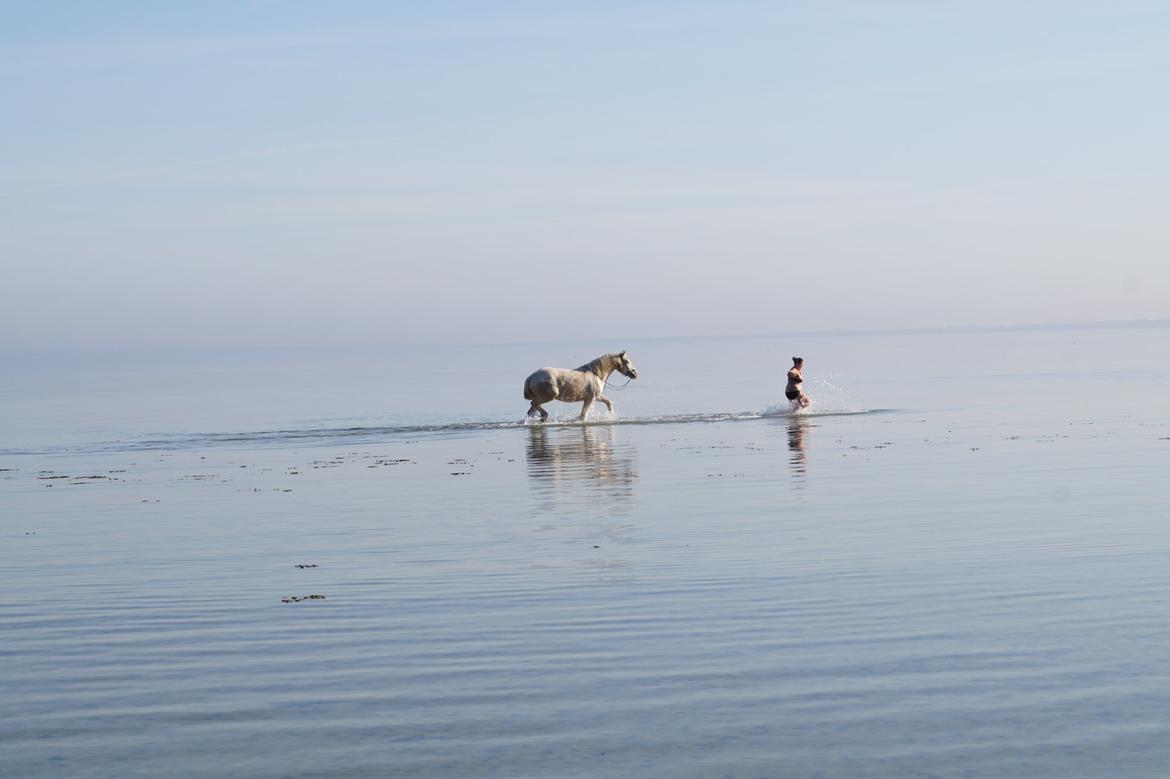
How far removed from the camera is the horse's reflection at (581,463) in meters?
23.3

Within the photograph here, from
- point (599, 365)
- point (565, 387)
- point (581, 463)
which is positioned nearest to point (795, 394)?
point (599, 365)

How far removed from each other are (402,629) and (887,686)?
4.12 metres

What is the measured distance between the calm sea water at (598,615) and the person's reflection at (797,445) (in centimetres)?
21

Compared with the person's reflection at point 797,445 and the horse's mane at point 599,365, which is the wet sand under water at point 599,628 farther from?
the horse's mane at point 599,365

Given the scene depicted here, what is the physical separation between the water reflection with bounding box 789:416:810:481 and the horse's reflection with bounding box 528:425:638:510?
2698mm

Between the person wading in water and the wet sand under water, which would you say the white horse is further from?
the wet sand under water

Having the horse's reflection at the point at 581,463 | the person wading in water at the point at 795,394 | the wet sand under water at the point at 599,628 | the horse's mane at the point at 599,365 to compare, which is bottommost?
the wet sand under water at the point at 599,628

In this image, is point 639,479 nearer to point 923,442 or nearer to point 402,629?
point 923,442

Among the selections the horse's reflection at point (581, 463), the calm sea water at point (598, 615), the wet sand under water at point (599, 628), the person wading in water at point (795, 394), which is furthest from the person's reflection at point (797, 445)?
the horse's reflection at point (581, 463)

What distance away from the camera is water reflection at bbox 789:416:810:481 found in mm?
25384

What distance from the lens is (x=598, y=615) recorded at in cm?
1241

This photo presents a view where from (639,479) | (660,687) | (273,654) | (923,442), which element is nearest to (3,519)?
(639,479)

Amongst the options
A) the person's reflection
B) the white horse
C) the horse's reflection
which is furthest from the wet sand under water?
the white horse

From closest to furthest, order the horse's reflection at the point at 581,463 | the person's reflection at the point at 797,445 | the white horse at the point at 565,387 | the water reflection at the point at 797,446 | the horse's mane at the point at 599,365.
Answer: the horse's reflection at the point at 581,463 < the water reflection at the point at 797,446 < the person's reflection at the point at 797,445 < the white horse at the point at 565,387 < the horse's mane at the point at 599,365
